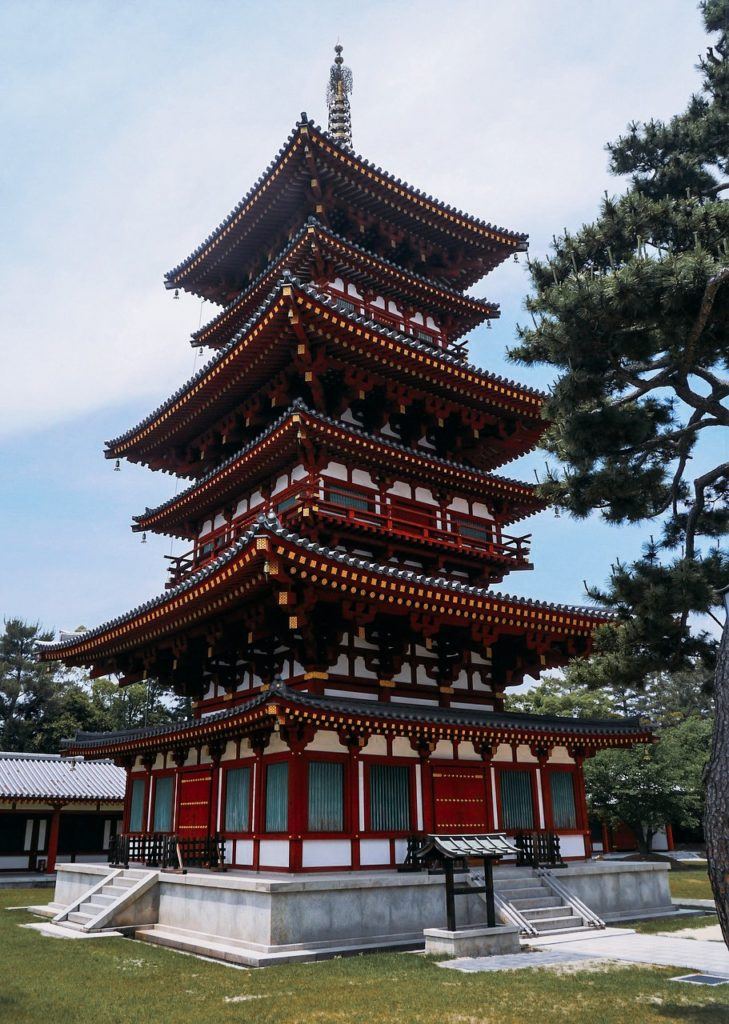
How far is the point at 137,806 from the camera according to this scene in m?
23.2

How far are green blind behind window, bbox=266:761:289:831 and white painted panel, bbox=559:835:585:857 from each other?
8.02 metres

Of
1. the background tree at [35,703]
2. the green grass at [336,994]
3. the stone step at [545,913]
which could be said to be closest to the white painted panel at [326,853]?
the green grass at [336,994]

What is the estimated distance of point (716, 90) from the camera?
1410 centimetres

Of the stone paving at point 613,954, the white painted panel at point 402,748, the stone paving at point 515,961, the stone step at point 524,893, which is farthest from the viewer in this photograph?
the white painted panel at point 402,748

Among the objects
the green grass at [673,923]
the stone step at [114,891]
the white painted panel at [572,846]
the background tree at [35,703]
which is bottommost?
the green grass at [673,923]

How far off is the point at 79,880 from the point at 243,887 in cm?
910

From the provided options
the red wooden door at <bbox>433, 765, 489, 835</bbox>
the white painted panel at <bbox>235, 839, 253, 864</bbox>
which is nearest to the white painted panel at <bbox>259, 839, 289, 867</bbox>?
the white painted panel at <bbox>235, 839, 253, 864</bbox>

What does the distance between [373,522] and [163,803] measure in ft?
32.0

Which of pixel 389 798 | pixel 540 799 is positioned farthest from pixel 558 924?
pixel 389 798

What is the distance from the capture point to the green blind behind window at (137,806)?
2288cm

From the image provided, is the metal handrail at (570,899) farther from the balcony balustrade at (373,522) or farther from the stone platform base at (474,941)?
the balcony balustrade at (373,522)

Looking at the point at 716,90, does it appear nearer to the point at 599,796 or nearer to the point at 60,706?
the point at 599,796

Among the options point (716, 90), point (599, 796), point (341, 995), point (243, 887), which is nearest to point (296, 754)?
point (243, 887)

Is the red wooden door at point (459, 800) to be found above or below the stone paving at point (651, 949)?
above
